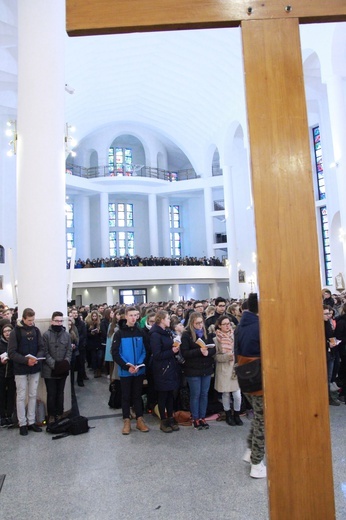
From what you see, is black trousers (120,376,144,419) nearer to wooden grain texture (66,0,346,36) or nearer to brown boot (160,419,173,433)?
brown boot (160,419,173,433)

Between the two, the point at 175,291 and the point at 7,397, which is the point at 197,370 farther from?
the point at 175,291

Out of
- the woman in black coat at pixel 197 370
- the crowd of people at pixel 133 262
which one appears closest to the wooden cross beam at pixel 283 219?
the woman in black coat at pixel 197 370

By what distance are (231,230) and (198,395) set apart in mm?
20555

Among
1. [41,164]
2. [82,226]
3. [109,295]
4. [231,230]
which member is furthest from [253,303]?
[82,226]

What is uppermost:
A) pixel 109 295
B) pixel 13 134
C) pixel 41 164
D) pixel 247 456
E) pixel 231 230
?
pixel 231 230

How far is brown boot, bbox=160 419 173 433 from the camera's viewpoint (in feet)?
16.7

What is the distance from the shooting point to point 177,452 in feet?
14.3

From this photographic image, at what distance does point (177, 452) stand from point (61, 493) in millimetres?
1318

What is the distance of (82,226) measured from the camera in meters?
30.7

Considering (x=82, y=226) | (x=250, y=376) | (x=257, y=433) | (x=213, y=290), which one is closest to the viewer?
(x=250, y=376)

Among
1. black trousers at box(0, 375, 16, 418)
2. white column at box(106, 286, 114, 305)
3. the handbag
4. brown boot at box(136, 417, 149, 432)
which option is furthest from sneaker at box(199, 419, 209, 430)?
white column at box(106, 286, 114, 305)

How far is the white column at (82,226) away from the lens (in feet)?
99.1

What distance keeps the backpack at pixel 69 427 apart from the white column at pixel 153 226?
2537 centimetres

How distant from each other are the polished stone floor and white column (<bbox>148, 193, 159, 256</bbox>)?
83.4 feet
